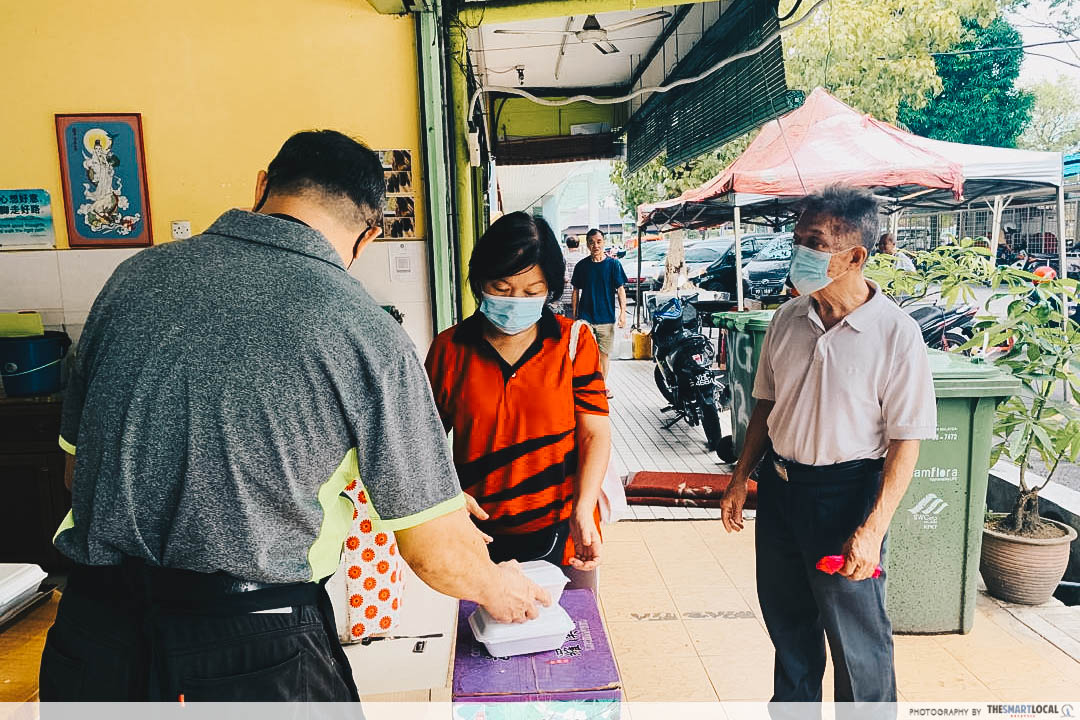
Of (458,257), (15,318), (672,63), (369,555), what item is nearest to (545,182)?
(672,63)

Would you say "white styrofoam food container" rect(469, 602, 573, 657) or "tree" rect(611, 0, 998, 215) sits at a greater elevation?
"tree" rect(611, 0, 998, 215)

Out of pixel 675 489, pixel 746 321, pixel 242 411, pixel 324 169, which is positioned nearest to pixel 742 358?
pixel 746 321

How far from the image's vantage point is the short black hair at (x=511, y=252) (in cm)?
197

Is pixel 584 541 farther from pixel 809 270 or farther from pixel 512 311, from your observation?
pixel 809 270

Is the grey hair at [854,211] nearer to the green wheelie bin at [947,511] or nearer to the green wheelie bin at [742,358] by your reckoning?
the green wheelie bin at [947,511]

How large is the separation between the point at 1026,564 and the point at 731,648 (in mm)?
1449

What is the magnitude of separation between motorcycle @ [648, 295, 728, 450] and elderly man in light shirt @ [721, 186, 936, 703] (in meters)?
3.68

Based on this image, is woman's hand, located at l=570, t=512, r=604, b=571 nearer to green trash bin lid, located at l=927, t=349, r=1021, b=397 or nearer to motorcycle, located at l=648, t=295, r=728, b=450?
green trash bin lid, located at l=927, t=349, r=1021, b=397

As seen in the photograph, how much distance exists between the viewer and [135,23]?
3549 millimetres

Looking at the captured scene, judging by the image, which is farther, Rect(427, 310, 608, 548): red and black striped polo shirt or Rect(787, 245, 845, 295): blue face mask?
Rect(787, 245, 845, 295): blue face mask

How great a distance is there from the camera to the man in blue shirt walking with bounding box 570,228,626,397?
7781 mm

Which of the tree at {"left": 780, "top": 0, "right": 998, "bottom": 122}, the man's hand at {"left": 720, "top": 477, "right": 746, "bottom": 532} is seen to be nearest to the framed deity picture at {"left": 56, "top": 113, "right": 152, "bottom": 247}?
the man's hand at {"left": 720, "top": 477, "right": 746, "bottom": 532}

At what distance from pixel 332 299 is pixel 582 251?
81.5 feet

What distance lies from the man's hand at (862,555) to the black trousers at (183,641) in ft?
4.58
